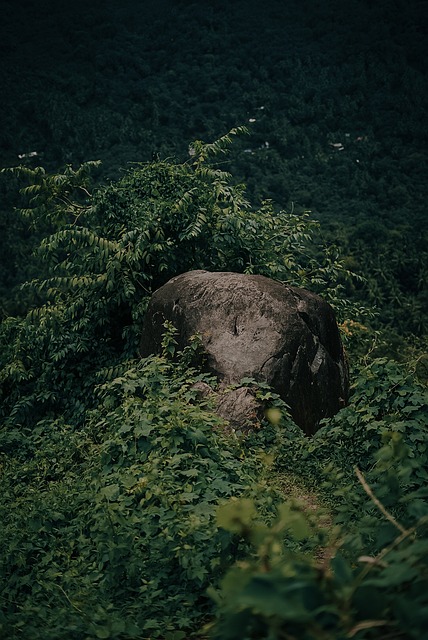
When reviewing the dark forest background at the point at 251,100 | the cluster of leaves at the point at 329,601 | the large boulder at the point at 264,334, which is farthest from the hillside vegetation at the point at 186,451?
the dark forest background at the point at 251,100

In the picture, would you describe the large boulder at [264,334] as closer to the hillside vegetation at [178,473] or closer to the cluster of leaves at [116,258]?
the hillside vegetation at [178,473]

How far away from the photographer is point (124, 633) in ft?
9.31

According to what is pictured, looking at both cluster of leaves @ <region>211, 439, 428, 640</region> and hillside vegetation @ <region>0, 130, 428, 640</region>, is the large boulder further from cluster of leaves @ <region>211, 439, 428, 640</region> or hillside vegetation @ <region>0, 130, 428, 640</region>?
cluster of leaves @ <region>211, 439, 428, 640</region>

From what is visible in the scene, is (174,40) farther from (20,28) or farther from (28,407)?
(28,407)

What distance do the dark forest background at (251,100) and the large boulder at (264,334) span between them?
18.3 meters

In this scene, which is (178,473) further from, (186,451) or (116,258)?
(116,258)

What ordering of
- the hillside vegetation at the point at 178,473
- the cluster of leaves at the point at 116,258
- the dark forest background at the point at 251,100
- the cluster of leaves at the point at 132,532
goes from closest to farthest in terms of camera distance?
Result: 1. the hillside vegetation at the point at 178,473
2. the cluster of leaves at the point at 132,532
3. the cluster of leaves at the point at 116,258
4. the dark forest background at the point at 251,100

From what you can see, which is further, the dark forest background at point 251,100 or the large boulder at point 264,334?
the dark forest background at point 251,100

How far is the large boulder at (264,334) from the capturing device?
6.75 m

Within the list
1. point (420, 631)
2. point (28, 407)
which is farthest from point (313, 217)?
point (420, 631)

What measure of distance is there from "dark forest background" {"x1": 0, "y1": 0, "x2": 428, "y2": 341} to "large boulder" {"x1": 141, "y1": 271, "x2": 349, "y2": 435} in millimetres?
18312

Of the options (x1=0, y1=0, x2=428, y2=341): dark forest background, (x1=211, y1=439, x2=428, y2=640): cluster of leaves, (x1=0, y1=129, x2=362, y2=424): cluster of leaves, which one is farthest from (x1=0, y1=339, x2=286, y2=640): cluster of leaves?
(x1=0, y1=0, x2=428, y2=341): dark forest background

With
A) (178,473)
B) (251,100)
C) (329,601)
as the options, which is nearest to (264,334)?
(178,473)

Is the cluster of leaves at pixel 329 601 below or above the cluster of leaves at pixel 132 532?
above
